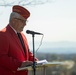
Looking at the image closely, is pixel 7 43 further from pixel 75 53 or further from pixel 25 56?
pixel 75 53

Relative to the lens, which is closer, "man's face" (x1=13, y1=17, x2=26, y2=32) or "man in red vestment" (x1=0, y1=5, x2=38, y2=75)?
"man in red vestment" (x1=0, y1=5, x2=38, y2=75)

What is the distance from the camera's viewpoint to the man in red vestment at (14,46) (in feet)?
16.1

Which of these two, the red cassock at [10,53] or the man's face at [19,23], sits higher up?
the man's face at [19,23]

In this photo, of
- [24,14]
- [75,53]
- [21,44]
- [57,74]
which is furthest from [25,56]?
[75,53]

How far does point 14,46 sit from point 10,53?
102 mm

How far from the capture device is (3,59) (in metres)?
4.88

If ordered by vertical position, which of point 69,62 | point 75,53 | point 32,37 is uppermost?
point 32,37

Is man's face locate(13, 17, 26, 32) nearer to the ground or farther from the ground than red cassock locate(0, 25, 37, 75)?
farther from the ground

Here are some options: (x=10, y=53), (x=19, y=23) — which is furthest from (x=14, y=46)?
(x=19, y=23)

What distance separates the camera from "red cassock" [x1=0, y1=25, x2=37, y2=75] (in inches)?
193

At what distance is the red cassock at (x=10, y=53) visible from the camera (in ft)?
16.1

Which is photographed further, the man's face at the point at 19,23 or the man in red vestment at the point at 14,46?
the man's face at the point at 19,23

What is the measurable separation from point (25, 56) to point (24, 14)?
46cm

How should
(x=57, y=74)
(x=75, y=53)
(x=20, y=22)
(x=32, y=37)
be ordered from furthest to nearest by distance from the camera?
(x=75, y=53), (x=57, y=74), (x=20, y=22), (x=32, y=37)
